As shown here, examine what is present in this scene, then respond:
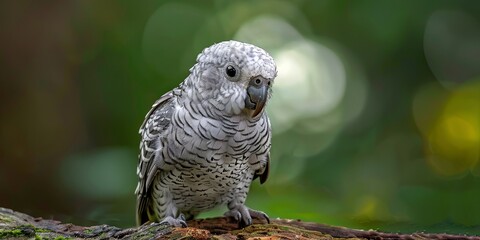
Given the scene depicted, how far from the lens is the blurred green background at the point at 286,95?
4.29 m

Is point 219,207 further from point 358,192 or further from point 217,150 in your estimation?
point 358,192

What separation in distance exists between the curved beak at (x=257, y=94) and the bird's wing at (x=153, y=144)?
1.39ft

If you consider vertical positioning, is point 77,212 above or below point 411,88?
below

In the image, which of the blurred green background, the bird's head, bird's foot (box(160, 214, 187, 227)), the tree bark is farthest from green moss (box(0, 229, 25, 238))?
the blurred green background

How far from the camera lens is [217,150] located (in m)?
2.43

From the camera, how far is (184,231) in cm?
186

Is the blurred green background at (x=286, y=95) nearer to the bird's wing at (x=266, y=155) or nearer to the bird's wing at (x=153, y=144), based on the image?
the bird's wing at (x=266, y=155)

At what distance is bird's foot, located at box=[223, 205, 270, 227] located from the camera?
8.64 feet

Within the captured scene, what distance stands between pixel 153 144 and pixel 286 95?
232 cm

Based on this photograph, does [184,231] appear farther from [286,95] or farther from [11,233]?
[286,95]

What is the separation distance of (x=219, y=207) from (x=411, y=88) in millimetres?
2567

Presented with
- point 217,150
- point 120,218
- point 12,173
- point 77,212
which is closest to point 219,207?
point 217,150

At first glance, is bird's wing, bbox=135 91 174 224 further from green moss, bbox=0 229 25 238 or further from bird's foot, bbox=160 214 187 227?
green moss, bbox=0 229 25 238

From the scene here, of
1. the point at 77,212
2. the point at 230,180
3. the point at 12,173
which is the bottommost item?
the point at 230,180
